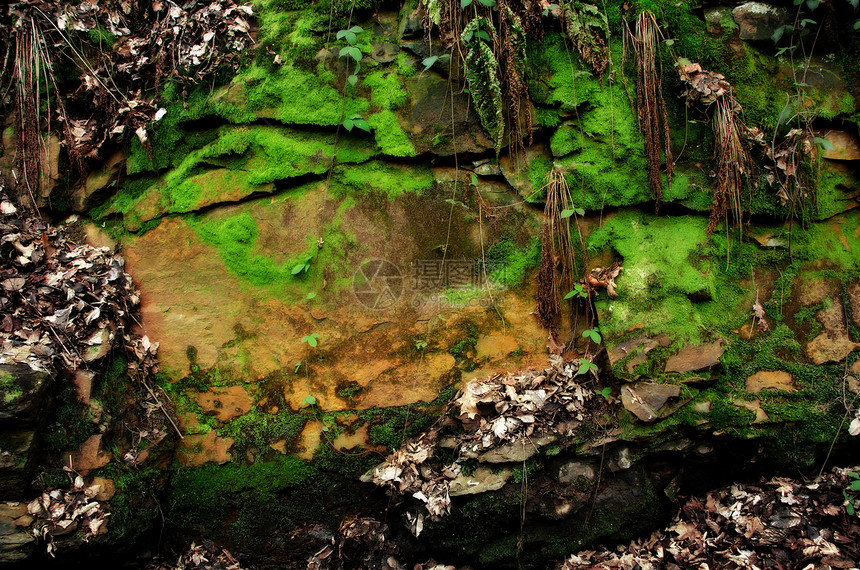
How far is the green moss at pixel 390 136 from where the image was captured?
3.93 m

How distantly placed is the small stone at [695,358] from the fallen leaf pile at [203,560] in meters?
3.59

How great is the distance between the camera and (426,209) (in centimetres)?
396

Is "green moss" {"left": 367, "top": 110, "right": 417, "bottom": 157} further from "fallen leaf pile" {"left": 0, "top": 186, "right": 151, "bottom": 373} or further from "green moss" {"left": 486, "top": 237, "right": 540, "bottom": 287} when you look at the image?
"fallen leaf pile" {"left": 0, "top": 186, "right": 151, "bottom": 373}

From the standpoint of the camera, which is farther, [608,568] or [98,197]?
[98,197]

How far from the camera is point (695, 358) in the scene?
3.56 metres

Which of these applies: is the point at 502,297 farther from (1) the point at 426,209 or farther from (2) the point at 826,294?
(2) the point at 826,294

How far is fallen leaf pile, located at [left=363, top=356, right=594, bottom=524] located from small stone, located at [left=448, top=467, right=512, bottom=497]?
6 cm

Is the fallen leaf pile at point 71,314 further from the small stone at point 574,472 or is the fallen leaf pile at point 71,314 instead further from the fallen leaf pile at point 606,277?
the fallen leaf pile at point 606,277

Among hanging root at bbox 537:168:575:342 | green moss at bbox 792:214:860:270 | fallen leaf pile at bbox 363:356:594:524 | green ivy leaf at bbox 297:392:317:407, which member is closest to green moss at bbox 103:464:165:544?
green ivy leaf at bbox 297:392:317:407

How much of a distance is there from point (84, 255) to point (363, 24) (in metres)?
2.91

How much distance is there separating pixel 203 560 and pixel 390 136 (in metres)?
3.59

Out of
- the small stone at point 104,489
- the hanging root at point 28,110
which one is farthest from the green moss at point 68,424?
the hanging root at point 28,110

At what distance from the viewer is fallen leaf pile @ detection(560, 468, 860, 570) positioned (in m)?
3.33

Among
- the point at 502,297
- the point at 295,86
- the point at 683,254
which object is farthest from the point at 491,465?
the point at 295,86
